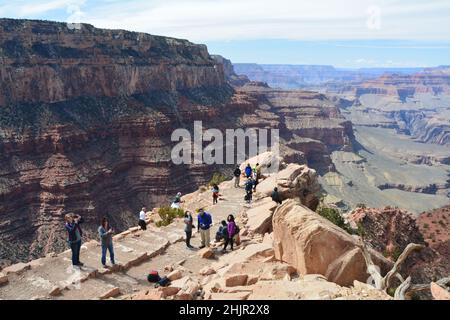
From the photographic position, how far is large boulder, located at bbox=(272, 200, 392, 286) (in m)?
14.5

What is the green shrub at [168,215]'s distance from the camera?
1009 inches

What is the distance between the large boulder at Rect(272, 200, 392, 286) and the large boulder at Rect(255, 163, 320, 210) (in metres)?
10.9

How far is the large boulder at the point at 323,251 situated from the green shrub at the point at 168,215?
11233 millimetres

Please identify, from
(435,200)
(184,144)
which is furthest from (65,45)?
(435,200)

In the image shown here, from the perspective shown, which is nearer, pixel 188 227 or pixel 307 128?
pixel 188 227

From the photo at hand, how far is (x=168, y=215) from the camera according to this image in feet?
87.8

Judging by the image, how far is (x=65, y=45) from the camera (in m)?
77.6

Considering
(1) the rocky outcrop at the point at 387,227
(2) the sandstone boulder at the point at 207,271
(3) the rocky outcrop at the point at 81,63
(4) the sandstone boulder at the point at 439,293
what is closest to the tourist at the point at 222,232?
(2) the sandstone boulder at the point at 207,271

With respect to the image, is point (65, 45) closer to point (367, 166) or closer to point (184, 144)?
point (184, 144)

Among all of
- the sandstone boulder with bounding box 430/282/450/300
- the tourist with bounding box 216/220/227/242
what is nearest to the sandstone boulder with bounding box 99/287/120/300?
the tourist with bounding box 216/220/227/242

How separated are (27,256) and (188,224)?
1556 inches

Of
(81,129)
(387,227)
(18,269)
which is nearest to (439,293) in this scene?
(18,269)

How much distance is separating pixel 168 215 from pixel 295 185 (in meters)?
7.85

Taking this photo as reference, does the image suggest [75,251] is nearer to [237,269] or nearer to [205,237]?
[205,237]
